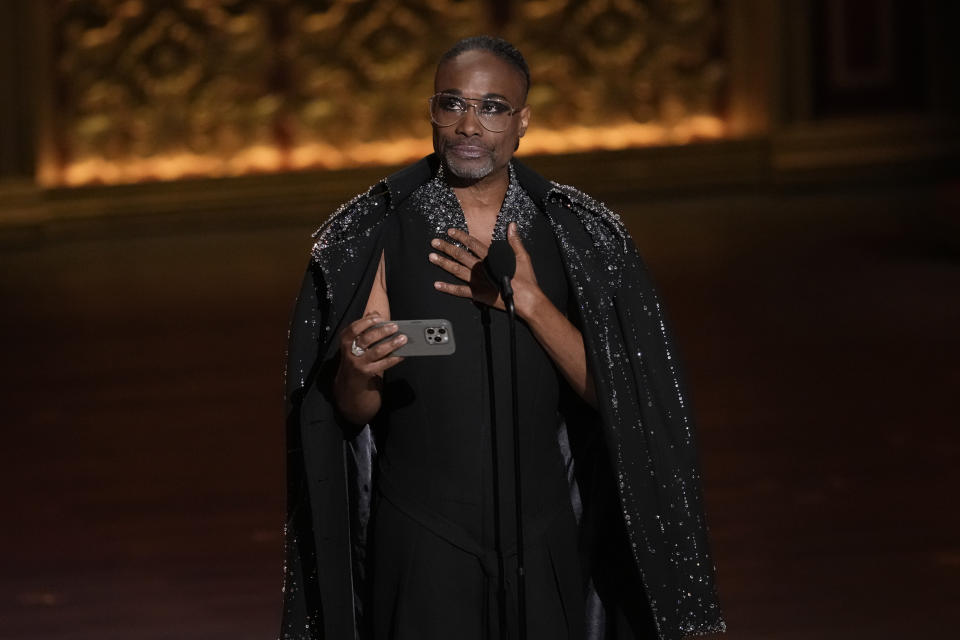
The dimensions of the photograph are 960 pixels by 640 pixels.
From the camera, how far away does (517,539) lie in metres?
2.12

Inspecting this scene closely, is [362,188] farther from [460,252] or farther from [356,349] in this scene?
[356,349]

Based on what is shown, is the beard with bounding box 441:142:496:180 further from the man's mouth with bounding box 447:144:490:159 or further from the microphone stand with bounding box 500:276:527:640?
the microphone stand with bounding box 500:276:527:640

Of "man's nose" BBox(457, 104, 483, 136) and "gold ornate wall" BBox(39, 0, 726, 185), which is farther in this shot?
"gold ornate wall" BBox(39, 0, 726, 185)

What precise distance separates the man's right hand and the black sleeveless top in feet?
0.27

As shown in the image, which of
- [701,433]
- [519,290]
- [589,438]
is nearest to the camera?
[519,290]

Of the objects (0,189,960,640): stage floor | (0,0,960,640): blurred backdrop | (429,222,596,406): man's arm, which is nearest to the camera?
(429,222,596,406): man's arm

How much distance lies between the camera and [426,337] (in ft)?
6.55

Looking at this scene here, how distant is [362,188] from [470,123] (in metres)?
7.94

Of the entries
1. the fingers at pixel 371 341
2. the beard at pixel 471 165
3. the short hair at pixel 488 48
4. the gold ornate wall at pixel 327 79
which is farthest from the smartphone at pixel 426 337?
the gold ornate wall at pixel 327 79

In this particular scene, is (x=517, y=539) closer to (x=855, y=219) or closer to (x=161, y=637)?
(x=161, y=637)

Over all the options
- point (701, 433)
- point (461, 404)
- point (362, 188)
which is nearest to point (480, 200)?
point (461, 404)

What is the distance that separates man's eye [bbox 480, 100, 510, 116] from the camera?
84.8 inches

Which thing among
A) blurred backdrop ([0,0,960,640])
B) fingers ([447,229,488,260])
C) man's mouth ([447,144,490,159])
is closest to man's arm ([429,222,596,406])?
fingers ([447,229,488,260])

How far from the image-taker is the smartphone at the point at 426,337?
6.53 ft
